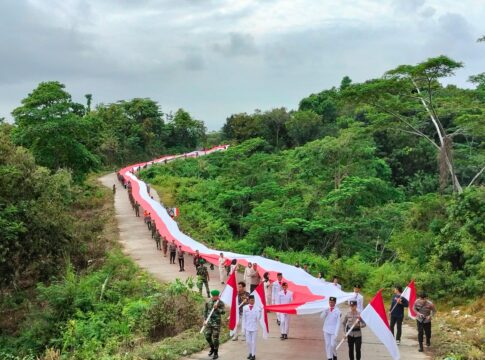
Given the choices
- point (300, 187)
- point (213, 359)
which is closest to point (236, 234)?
point (300, 187)

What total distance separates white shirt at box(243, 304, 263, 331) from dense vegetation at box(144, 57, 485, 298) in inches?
392

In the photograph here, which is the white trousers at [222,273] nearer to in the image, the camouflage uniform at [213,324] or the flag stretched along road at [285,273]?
the flag stretched along road at [285,273]

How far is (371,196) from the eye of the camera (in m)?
37.0

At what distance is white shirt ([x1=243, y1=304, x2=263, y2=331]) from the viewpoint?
12586 millimetres

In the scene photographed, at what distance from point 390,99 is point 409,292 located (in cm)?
1664

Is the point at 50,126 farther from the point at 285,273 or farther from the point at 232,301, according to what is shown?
the point at 232,301

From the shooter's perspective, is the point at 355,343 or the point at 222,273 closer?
the point at 355,343

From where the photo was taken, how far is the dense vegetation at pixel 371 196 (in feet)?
72.8

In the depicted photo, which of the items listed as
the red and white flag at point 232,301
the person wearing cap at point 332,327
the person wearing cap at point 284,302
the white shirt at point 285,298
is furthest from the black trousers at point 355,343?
the red and white flag at point 232,301

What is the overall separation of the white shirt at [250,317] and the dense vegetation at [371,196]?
9963 millimetres

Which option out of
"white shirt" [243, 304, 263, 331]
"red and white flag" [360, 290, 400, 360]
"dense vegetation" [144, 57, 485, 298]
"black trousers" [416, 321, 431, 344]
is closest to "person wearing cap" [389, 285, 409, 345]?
"black trousers" [416, 321, 431, 344]

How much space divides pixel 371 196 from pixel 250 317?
85.0 ft

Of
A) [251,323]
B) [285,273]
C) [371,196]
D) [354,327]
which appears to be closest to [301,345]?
[251,323]

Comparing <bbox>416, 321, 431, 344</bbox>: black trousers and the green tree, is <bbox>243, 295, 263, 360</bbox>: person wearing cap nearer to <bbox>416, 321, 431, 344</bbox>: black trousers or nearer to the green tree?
<bbox>416, 321, 431, 344</bbox>: black trousers
